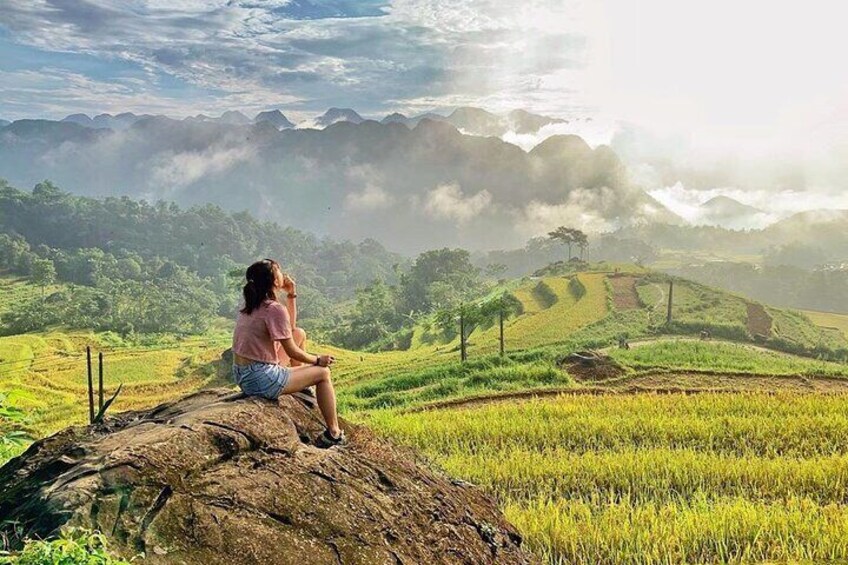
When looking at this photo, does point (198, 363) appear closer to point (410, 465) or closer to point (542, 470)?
point (542, 470)

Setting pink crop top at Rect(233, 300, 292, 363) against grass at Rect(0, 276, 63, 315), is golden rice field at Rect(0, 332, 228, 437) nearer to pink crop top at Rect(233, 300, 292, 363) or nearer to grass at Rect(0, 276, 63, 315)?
pink crop top at Rect(233, 300, 292, 363)

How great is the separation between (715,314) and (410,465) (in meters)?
50.9

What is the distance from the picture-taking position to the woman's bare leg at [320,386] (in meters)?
6.23

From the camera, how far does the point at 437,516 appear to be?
584cm

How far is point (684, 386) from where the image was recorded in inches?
1038

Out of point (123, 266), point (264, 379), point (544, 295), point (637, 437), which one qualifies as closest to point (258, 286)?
point (264, 379)

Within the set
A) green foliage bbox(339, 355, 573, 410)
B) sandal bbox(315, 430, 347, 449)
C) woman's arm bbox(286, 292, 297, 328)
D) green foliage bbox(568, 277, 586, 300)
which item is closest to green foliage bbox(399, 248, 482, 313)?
green foliage bbox(568, 277, 586, 300)

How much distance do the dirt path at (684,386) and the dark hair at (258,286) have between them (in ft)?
56.2

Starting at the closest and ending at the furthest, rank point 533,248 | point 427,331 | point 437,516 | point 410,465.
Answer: point 437,516 < point 410,465 < point 427,331 < point 533,248

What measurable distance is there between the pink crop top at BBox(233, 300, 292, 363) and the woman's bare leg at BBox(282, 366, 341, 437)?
28 cm

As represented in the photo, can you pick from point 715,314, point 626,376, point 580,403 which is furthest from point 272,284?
point 715,314

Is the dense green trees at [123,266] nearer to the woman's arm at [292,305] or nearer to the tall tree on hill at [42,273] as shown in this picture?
the tall tree on hill at [42,273]

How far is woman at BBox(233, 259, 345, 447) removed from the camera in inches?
238

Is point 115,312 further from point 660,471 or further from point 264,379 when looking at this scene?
point 264,379
